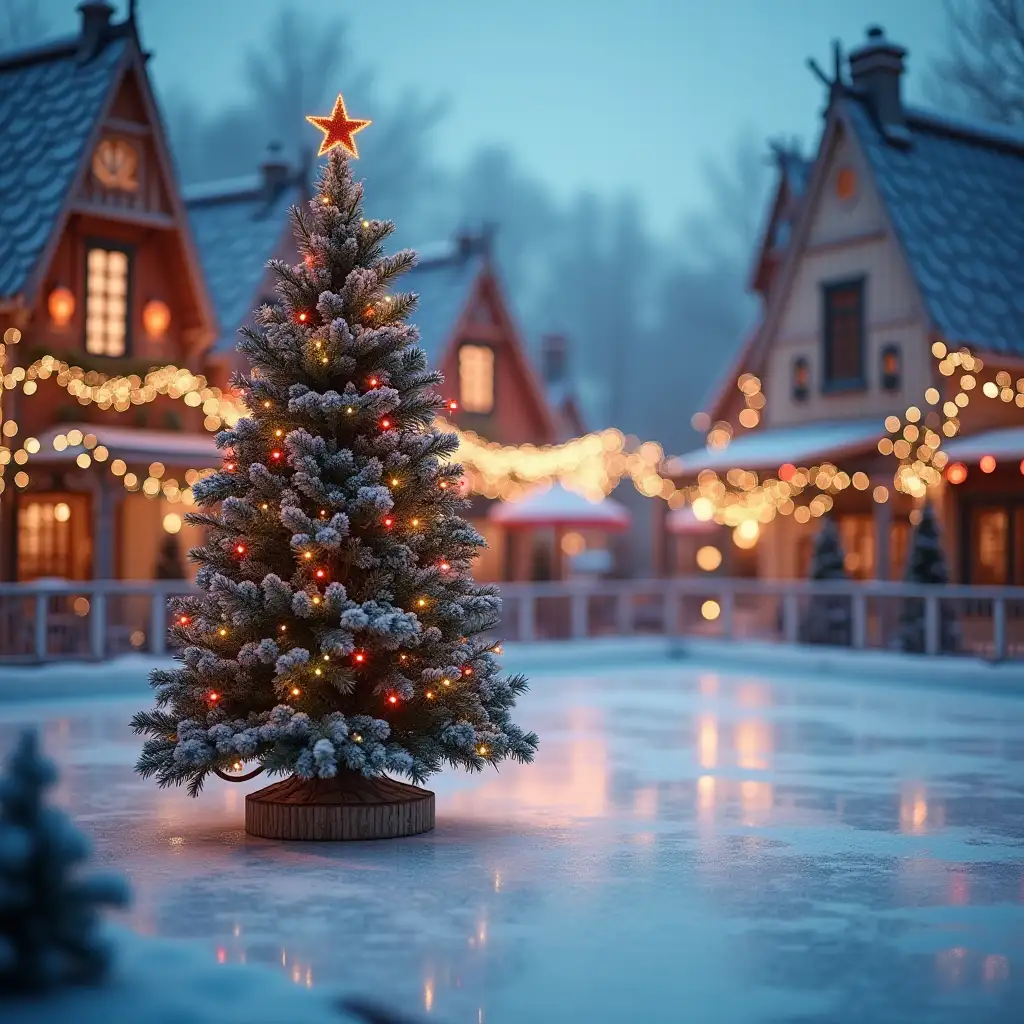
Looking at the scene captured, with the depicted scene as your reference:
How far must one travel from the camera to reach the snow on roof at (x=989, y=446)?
24108 millimetres

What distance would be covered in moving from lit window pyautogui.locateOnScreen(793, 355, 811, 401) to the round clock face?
11968mm

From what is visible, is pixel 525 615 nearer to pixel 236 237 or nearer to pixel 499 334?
pixel 499 334

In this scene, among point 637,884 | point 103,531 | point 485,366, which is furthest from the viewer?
point 485,366

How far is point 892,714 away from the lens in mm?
18328

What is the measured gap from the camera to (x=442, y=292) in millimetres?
32281

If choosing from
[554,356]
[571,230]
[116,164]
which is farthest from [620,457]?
[571,230]

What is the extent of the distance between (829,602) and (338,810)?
16.3m

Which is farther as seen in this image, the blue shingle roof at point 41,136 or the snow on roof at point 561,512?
the snow on roof at point 561,512

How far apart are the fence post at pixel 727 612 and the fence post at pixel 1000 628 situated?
558 centimetres

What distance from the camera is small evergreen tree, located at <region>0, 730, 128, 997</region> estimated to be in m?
5.48

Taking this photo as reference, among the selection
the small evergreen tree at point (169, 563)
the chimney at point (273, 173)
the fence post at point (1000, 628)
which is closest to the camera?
the fence post at point (1000, 628)

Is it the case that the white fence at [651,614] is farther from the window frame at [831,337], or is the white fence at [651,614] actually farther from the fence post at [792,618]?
the window frame at [831,337]

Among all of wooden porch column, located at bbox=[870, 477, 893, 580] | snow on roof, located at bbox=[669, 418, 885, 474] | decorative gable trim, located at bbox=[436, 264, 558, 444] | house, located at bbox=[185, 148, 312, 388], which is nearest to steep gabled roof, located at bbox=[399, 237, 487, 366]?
decorative gable trim, located at bbox=[436, 264, 558, 444]

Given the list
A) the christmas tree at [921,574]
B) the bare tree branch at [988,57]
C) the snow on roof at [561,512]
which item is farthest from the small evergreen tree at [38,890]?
the bare tree branch at [988,57]
